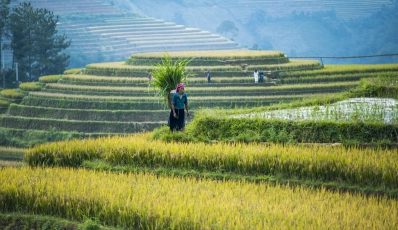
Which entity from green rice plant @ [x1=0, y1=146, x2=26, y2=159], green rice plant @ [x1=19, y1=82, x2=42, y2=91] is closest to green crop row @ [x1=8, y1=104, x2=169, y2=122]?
green rice plant @ [x1=0, y1=146, x2=26, y2=159]

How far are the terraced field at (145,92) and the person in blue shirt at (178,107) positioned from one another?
1527 centimetres

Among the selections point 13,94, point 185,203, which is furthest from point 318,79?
point 185,203

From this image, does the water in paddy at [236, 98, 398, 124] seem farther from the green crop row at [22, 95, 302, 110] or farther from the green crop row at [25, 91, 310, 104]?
the green crop row at [25, 91, 310, 104]

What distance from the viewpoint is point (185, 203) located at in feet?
31.9

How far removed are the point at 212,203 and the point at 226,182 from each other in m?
1.46

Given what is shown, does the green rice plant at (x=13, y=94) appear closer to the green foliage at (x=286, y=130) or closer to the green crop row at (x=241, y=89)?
the green crop row at (x=241, y=89)

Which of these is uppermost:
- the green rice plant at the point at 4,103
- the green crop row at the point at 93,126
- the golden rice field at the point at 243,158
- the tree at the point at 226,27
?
the tree at the point at 226,27

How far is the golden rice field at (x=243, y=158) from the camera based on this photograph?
11.2m

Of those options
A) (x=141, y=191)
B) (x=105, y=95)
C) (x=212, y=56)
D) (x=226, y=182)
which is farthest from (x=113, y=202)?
(x=212, y=56)

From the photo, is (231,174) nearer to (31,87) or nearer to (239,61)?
(239,61)

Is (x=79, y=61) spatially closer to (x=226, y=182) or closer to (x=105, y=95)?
(x=105, y=95)

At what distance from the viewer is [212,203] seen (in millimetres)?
9812

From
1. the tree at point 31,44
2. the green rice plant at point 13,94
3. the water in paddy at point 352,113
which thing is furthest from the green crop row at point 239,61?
the water in paddy at point 352,113

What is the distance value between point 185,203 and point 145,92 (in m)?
25.1
